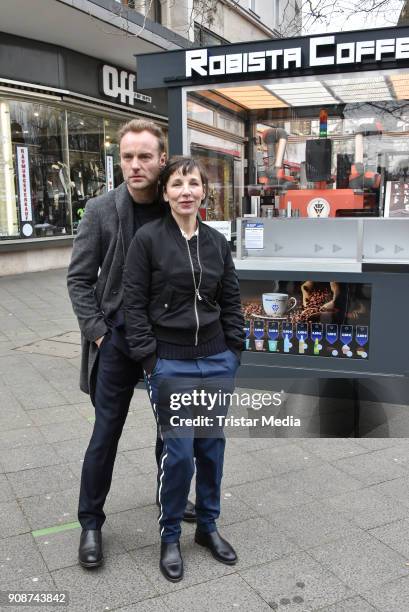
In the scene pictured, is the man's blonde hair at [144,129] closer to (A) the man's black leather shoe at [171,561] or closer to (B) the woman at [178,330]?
(B) the woman at [178,330]

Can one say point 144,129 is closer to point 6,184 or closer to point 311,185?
point 311,185

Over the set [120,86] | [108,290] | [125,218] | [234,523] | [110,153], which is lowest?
[234,523]

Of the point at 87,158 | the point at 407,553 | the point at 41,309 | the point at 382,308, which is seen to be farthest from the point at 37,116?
the point at 407,553

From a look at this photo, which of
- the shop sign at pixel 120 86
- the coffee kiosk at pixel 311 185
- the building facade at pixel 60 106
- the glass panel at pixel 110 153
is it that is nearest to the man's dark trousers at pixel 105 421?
the coffee kiosk at pixel 311 185

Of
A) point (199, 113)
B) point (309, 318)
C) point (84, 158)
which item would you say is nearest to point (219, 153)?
point (199, 113)

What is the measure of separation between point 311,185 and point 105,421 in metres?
3.64

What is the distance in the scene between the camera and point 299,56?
4504mm

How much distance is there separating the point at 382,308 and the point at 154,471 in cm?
230

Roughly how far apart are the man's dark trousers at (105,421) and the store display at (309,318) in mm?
2551

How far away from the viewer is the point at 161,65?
4867 millimetres

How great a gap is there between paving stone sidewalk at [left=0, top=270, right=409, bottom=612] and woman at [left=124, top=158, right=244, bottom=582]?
174mm

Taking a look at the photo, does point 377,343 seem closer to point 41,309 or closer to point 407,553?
point 407,553

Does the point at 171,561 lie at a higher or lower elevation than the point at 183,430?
lower

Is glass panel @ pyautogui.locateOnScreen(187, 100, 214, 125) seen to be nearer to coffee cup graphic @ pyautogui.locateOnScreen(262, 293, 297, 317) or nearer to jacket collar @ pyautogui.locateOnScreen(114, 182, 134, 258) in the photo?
coffee cup graphic @ pyautogui.locateOnScreen(262, 293, 297, 317)
